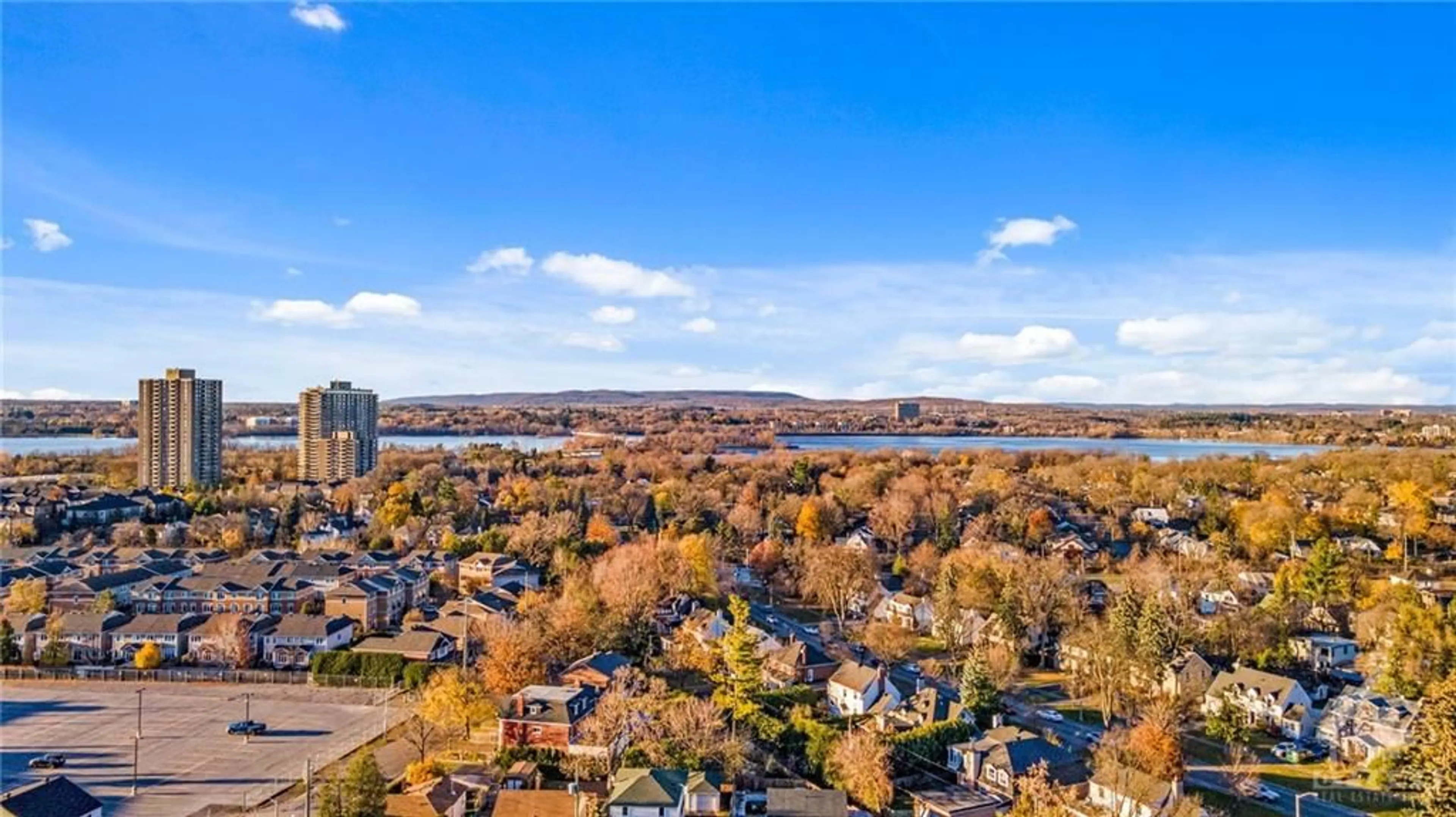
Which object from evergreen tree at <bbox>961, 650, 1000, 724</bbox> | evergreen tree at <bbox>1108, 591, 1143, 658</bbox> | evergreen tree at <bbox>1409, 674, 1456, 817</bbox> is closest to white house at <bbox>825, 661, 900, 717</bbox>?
evergreen tree at <bbox>961, 650, 1000, 724</bbox>

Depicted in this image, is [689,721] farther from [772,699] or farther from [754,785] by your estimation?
[772,699]

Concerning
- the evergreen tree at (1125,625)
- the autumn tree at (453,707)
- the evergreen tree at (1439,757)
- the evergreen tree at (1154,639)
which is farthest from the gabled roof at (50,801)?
the evergreen tree at (1154,639)

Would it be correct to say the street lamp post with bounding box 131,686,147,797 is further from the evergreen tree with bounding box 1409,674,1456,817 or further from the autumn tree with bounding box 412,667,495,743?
the evergreen tree with bounding box 1409,674,1456,817

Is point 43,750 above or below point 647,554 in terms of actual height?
below

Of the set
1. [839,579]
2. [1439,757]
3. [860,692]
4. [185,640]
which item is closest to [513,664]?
[860,692]

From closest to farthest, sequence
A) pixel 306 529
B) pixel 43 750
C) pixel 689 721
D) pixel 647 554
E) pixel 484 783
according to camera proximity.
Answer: pixel 484 783, pixel 689 721, pixel 43 750, pixel 647 554, pixel 306 529

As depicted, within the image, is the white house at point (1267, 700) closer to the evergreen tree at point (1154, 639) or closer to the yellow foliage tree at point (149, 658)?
the evergreen tree at point (1154, 639)

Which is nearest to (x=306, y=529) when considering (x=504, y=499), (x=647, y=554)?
(x=504, y=499)

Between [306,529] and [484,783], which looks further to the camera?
[306,529]
